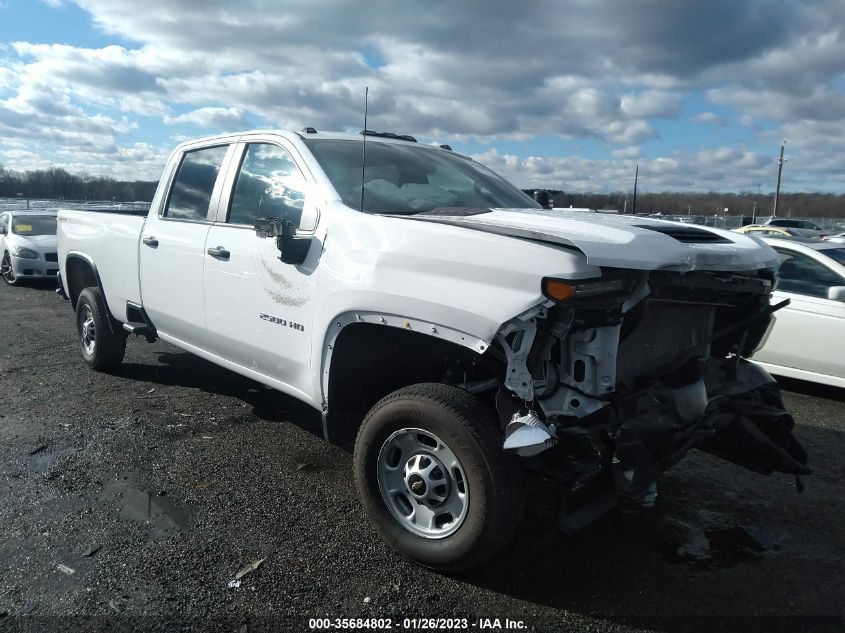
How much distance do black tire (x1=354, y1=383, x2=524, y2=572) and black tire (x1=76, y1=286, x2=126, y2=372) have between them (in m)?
3.88

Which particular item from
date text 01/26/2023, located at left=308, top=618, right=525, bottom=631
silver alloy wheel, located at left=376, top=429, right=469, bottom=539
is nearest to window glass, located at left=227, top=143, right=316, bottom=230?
silver alloy wheel, located at left=376, top=429, right=469, bottom=539

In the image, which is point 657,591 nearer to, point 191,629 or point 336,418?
point 336,418

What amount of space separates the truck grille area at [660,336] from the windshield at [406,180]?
1296 mm

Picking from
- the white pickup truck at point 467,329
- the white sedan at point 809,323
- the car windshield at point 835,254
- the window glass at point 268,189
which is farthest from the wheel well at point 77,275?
the car windshield at point 835,254

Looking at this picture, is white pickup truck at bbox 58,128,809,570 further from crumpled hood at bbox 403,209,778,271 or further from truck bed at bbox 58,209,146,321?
truck bed at bbox 58,209,146,321

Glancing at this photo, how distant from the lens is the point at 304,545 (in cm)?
336

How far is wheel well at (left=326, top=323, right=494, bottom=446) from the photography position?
3420mm

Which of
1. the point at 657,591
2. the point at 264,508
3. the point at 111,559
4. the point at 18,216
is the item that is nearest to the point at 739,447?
the point at 657,591

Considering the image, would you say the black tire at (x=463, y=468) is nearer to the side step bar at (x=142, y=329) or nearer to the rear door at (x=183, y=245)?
the rear door at (x=183, y=245)

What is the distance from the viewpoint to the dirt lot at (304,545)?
286 centimetres

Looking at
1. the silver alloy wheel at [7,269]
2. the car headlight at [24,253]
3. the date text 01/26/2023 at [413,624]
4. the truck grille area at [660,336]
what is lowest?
the date text 01/26/2023 at [413,624]

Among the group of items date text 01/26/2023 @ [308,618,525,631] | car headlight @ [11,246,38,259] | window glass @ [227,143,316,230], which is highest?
window glass @ [227,143,316,230]

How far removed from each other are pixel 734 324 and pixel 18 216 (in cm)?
1520

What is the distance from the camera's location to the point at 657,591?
120 inches
